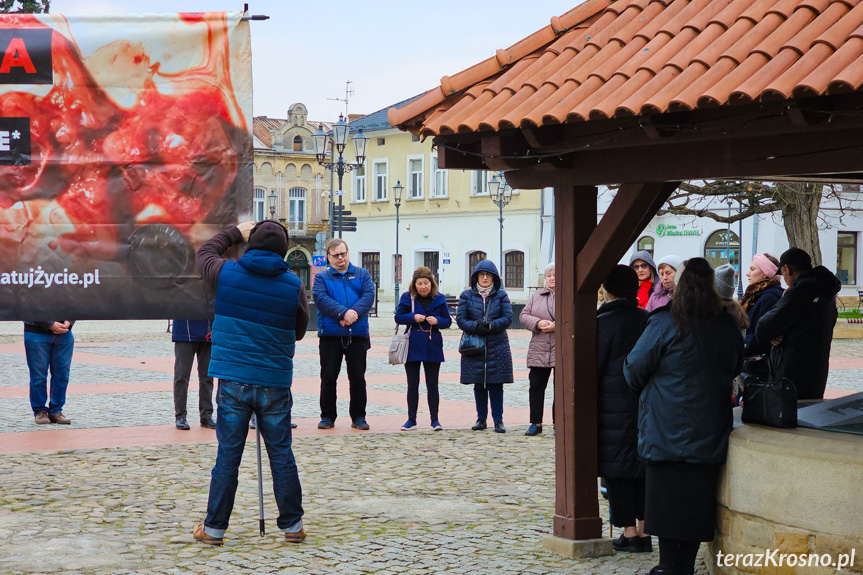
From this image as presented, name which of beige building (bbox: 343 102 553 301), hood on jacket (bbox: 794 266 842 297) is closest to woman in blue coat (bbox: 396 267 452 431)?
hood on jacket (bbox: 794 266 842 297)

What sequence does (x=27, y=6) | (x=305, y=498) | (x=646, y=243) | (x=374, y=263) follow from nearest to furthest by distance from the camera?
(x=305, y=498) → (x=27, y=6) → (x=646, y=243) → (x=374, y=263)

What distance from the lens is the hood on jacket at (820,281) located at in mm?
7262

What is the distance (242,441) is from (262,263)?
1.08 m

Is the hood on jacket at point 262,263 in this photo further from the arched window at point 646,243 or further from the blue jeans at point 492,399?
the arched window at point 646,243

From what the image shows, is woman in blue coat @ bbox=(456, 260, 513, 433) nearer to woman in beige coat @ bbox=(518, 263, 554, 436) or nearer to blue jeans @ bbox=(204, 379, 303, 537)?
woman in beige coat @ bbox=(518, 263, 554, 436)

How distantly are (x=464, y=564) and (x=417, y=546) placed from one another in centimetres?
49

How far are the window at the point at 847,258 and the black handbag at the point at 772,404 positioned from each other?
4096 centimetres

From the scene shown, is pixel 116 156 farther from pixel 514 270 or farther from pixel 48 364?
pixel 514 270

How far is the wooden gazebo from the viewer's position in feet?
16.2

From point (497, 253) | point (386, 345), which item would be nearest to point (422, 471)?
point (386, 345)

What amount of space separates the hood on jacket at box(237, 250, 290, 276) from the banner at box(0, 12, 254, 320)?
274 millimetres

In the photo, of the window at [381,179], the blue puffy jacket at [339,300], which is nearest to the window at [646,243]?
the window at [381,179]

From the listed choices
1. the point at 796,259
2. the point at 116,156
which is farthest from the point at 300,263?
the point at 116,156

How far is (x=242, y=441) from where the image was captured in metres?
6.59
